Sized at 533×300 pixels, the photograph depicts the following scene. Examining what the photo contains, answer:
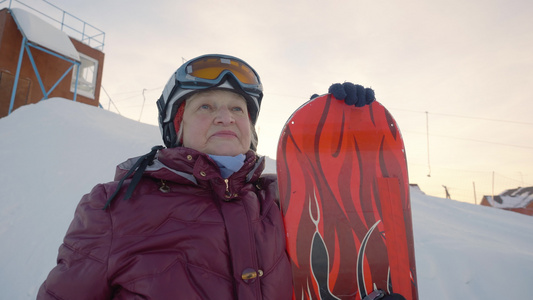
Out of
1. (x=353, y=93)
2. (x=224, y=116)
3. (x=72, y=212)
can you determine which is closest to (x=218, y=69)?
(x=224, y=116)

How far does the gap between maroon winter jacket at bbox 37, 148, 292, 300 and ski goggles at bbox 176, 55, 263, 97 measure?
0.49 meters

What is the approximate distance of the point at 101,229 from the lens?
1.25 metres

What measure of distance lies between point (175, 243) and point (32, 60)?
12504 millimetres

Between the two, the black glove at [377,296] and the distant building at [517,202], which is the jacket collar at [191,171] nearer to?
the black glove at [377,296]

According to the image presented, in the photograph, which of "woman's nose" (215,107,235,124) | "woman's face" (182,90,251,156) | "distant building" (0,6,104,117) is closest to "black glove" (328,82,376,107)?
"woman's face" (182,90,251,156)

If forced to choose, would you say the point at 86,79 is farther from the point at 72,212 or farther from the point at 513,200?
the point at 513,200

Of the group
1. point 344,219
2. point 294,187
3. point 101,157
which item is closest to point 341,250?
point 344,219

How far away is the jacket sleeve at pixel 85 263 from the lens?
1.17 m

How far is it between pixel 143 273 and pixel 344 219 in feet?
3.99

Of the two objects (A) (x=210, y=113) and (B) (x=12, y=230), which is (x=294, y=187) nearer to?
(A) (x=210, y=113)

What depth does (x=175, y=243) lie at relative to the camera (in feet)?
4.29

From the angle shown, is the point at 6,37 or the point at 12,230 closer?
the point at 12,230

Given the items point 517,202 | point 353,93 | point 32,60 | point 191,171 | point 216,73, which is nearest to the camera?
point 191,171

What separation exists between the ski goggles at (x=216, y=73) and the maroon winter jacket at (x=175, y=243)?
494 millimetres
